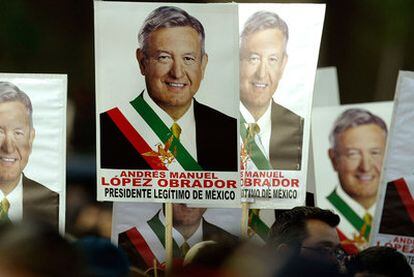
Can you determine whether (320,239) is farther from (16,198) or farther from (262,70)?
(16,198)

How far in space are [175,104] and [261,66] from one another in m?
0.50

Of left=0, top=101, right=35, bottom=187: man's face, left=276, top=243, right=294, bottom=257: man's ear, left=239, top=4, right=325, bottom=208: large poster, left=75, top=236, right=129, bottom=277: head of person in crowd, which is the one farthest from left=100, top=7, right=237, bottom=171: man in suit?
left=75, top=236, right=129, bottom=277: head of person in crowd

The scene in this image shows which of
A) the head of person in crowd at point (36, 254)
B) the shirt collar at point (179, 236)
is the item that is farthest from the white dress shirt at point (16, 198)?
the head of person in crowd at point (36, 254)

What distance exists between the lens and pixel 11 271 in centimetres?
282

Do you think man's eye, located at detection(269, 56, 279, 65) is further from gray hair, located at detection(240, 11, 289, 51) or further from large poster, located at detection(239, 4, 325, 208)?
gray hair, located at detection(240, 11, 289, 51)

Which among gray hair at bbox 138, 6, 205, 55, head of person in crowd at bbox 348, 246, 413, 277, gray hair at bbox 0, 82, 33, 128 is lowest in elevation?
head of person in crowd at bbox 348, 246, 413, 277

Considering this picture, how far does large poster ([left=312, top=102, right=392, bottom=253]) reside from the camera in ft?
23.5

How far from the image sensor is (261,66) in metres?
5.70

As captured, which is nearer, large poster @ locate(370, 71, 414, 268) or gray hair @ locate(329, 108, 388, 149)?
large poster @ locate(370, 71, 414, 268)

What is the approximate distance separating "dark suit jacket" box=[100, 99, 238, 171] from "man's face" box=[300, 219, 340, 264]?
0.52 metres

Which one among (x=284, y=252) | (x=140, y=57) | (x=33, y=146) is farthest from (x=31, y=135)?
(x=284, y=252)

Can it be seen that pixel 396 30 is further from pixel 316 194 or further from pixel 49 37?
pixel 49 37

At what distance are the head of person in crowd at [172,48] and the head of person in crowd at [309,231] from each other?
808 millimetres

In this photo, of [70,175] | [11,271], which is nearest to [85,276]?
[11,271]
